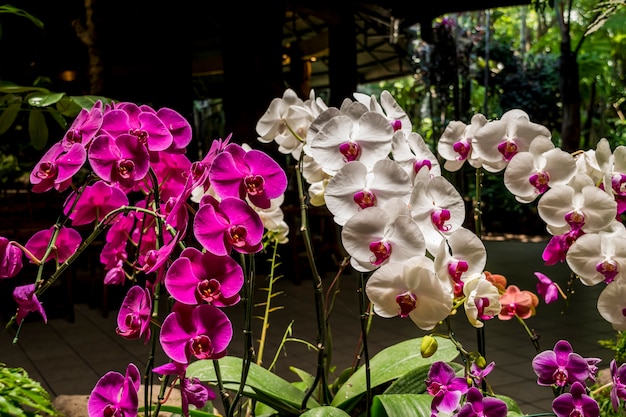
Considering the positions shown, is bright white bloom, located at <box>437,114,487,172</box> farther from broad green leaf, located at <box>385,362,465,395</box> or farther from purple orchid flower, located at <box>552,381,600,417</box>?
broad green leaf, located at <box>385,362,465,395</box>

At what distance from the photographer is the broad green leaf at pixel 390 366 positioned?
1576mm

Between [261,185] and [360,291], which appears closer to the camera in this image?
[261,185]

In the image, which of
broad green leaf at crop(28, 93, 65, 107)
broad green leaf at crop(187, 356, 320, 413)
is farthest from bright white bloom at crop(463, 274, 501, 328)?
broad green leaf at crop(28, 93, 65, 107)

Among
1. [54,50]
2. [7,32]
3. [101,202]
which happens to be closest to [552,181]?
[101,202]

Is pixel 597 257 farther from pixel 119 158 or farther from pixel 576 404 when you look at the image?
pixel 119 158

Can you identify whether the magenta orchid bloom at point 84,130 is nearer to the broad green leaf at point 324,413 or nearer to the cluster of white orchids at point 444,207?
the cluster of white orchids at point 444,207

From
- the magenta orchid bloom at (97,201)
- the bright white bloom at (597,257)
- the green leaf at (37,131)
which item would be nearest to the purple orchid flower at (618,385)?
the bright white bloom at (597,257)

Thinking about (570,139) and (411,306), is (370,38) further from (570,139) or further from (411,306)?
(411,306)

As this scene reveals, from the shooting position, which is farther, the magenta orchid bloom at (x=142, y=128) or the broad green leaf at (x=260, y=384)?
the broad green leaf at (x=260, y=384)

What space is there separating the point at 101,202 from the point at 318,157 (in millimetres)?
306

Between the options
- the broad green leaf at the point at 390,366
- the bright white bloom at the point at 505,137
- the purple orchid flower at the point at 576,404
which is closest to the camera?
the purple orchid flower at the point at 576,404

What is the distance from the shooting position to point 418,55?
1259 cm

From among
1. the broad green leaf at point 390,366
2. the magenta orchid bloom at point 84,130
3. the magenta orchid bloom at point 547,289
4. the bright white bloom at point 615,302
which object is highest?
the magenta orchid bloom at point 84,130

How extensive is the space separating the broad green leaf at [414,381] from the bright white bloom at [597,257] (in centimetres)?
68
